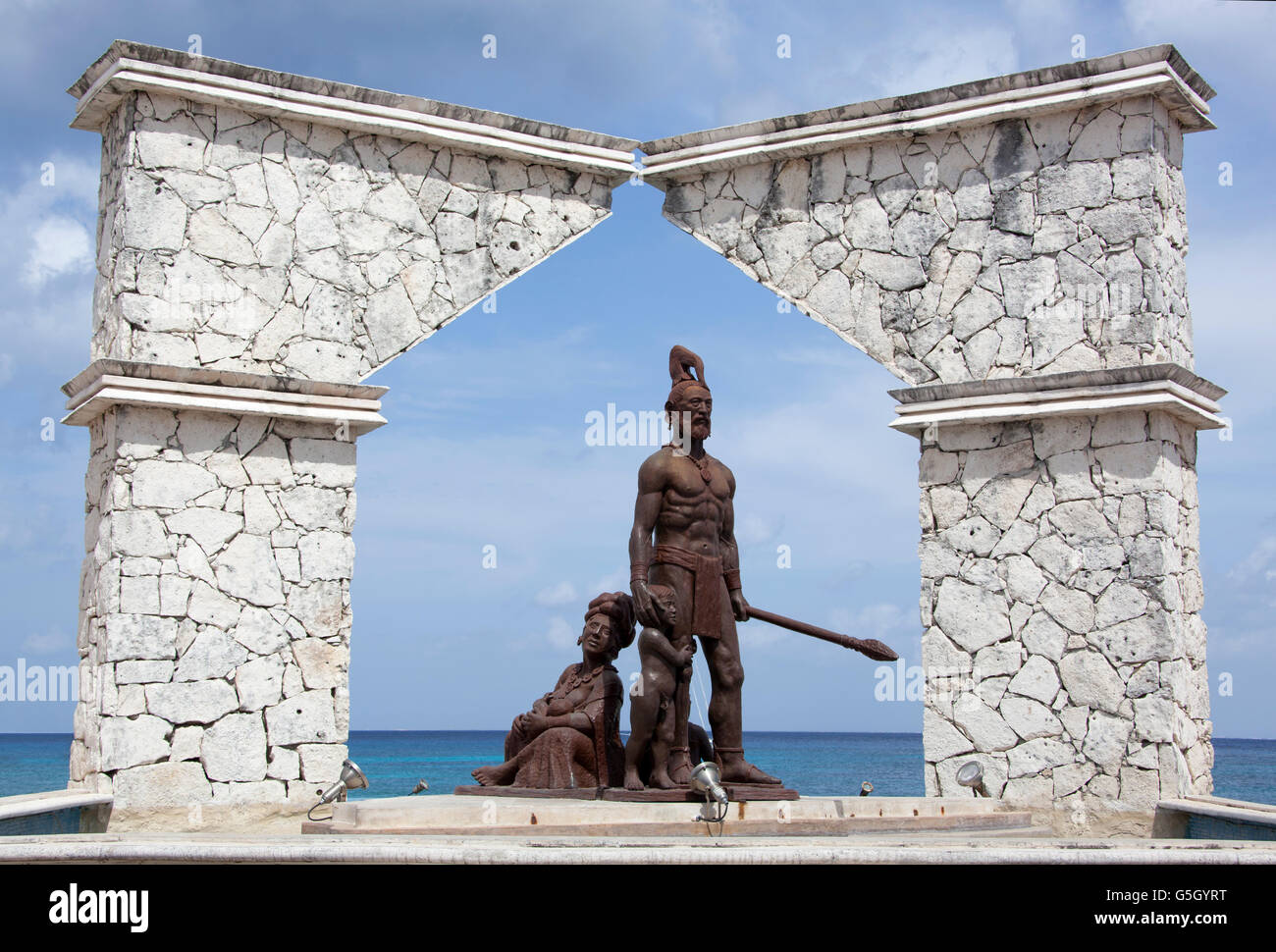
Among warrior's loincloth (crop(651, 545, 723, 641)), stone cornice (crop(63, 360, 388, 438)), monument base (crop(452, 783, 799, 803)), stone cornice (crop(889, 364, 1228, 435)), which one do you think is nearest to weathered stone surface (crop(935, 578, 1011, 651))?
stone cornice (crop(889, 364, 1228, 435))

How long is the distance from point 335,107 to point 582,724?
207 inches

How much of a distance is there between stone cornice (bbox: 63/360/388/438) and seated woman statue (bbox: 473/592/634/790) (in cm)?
308

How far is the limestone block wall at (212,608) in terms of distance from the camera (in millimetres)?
9914

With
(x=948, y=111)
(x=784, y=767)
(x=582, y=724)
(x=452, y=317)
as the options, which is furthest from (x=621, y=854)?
(x=784, y=767)

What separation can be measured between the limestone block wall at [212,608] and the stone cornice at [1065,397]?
4361 mm

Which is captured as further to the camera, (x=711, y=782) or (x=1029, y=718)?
(x=1029, y=718)

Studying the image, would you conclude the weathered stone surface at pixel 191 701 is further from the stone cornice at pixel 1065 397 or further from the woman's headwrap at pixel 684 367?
the stone cornice at pixel 1065 397

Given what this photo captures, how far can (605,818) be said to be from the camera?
7.44 meters

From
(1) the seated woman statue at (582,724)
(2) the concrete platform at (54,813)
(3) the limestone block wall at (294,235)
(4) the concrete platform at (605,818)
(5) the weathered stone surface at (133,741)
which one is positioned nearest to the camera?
(4) the concrete platform at (605,818)

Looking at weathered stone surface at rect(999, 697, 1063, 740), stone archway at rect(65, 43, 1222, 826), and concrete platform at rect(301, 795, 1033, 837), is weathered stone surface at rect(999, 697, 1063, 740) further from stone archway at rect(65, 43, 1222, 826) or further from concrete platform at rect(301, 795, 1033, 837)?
concrete platform at rect(301, 795, 1033, 837)

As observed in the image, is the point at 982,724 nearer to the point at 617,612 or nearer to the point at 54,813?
the point at 617,612

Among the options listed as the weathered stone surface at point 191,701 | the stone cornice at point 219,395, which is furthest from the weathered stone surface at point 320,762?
the stone cornice at point 219,395

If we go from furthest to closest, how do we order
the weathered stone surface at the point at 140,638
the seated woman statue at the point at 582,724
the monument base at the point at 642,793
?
the weathered stone surface at the point at 140,638
the seated woman statue at the point at 582,724
the monument base at the point at 642,793
